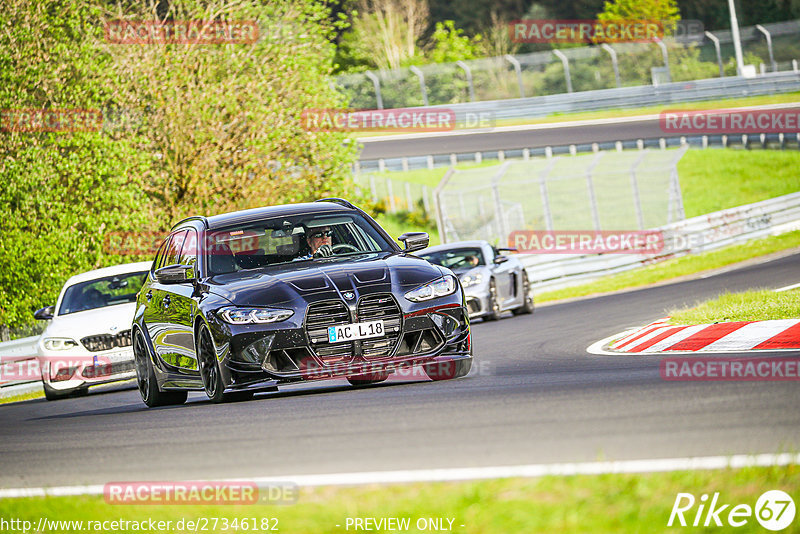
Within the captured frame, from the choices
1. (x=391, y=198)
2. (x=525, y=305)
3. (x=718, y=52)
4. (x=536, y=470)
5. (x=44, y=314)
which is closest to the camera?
(x=536, y=470)

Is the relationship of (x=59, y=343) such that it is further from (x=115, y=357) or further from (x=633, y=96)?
(x=633, y=96)

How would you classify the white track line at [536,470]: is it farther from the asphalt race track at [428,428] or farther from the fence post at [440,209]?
the fence post at [440,209]

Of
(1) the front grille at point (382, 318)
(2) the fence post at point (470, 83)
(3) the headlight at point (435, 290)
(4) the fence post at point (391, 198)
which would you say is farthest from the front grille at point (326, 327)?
(2) the fence post at point (470, 83)

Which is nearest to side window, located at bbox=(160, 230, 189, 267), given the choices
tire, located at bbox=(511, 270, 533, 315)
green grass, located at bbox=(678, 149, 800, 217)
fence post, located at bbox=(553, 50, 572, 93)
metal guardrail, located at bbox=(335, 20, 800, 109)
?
tire, located at bbox=(511, 270, 533, 315)

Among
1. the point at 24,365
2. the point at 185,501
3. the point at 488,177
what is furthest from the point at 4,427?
the point at 488,177

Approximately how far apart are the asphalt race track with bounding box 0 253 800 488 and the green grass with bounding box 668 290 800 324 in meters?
1.76

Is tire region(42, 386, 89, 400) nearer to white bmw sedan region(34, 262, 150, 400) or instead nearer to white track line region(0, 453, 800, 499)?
white bmw sedan region(34, 262, 150, 400)

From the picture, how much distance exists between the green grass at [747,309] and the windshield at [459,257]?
6469 mm

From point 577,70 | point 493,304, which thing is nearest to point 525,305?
point 493,304

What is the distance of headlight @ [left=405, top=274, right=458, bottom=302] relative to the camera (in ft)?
30.4

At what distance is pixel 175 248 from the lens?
1141 cm

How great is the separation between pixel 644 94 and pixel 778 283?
3349 cm

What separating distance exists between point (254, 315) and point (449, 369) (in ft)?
5.95

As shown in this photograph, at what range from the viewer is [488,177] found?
1518 inches
